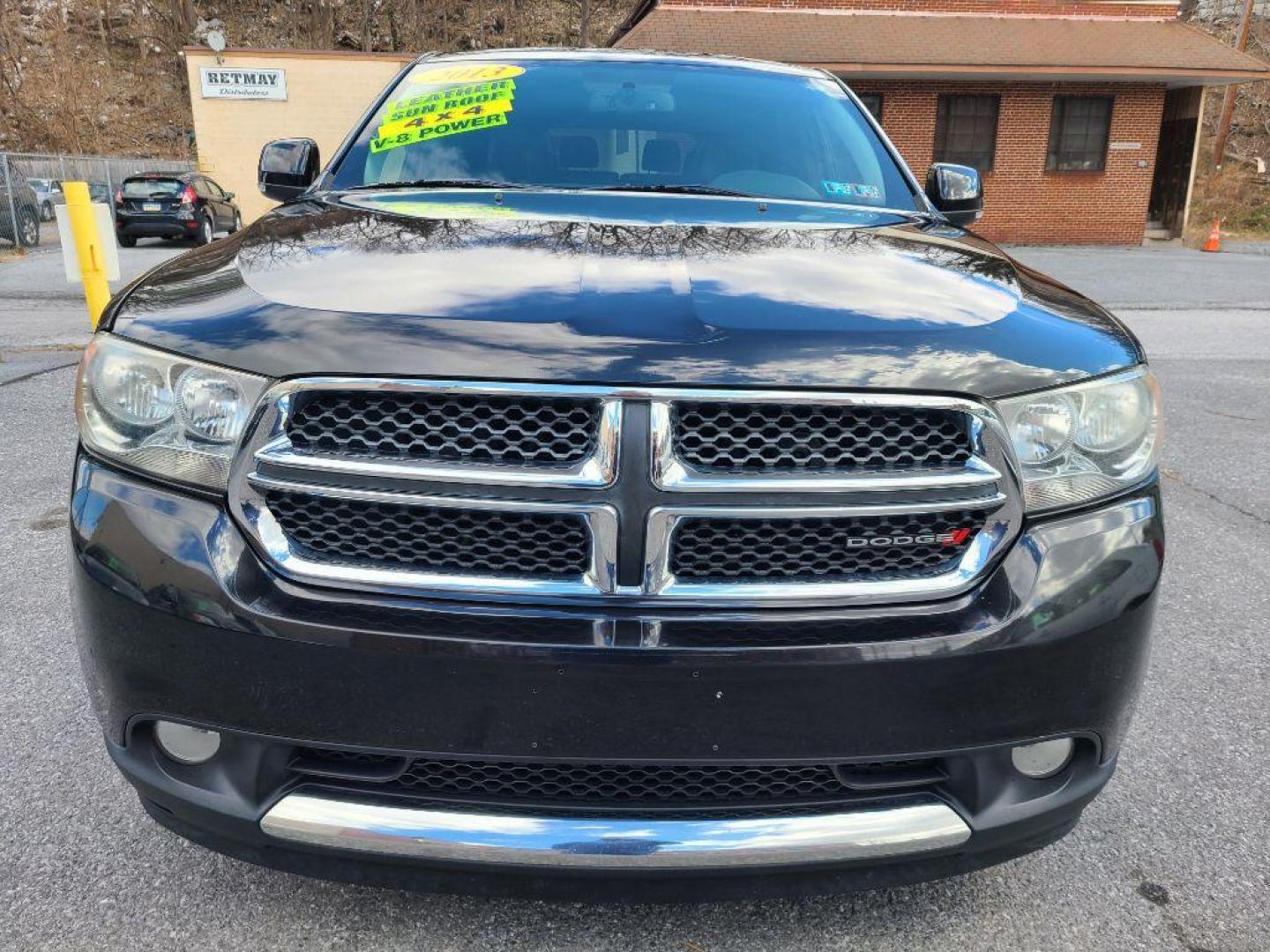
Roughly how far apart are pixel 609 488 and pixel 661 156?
167 centimetres

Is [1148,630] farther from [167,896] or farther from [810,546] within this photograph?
[167,896]

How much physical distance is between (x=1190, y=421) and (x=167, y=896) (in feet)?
20.3

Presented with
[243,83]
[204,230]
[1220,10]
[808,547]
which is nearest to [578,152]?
[808,547]

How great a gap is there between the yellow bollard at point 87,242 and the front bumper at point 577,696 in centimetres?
689

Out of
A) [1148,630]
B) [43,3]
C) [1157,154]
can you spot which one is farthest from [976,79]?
[43,3]

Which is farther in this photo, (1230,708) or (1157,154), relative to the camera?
(1157,154)

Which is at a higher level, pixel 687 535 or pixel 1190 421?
pixel 687 535

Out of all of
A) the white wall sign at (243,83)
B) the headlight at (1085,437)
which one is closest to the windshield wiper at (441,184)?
the headlight at (1085,437)

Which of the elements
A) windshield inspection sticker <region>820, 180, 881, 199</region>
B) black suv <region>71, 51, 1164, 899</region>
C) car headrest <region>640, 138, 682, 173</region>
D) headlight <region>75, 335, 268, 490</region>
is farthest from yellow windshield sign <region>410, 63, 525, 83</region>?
headlight <region>75, 335, 268, 490</region>

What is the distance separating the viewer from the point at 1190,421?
606 centimetres

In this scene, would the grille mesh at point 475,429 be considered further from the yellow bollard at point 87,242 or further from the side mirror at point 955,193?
the yellow bollard at point 87,242

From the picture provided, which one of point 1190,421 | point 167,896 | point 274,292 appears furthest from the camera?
point 1190,421

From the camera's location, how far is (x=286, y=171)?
3.04 metres

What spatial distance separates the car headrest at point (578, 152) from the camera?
269 centimetres
